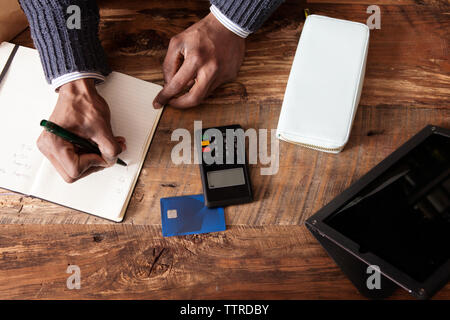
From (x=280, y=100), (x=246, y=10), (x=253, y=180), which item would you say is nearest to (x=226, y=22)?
(x=246, y=10)

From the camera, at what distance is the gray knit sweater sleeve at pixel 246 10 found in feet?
2.49

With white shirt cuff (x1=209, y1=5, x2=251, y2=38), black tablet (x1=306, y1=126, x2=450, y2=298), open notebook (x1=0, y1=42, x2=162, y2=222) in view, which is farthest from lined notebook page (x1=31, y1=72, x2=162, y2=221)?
black tablet (x1=306, y1=126, x2=450, y2=298)

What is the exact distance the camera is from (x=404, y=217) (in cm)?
65

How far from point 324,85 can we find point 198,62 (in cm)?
27

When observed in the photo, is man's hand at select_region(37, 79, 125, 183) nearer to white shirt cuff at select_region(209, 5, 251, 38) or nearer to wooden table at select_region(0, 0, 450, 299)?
wooden table at select_region(0, 0, 450, 299)

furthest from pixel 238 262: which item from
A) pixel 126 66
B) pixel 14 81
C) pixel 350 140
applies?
pixel 14 81

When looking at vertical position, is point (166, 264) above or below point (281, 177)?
below

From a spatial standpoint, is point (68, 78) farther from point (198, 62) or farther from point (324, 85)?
point (324, 85)

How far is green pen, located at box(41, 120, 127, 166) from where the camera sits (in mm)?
660

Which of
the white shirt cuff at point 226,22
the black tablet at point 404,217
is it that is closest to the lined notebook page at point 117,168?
the white shirt cuff at point 226,22

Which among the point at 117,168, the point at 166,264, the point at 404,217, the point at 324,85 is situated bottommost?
the point at 166,264
